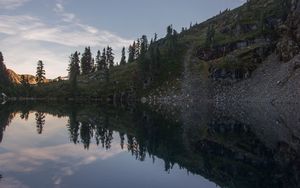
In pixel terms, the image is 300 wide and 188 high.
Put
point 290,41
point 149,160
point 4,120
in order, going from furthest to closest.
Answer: point 290,41 → point 4,120 → point 149,160

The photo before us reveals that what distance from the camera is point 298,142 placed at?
161ft

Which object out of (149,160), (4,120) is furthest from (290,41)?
(149,160)

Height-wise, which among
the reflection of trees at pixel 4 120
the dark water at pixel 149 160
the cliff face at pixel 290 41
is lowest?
the dark water at pixel 149 160

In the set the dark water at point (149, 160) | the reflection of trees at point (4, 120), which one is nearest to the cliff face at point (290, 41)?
the reflection of trees at point (4, 120)

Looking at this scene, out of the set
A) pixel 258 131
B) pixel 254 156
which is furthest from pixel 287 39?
pixel 254 156

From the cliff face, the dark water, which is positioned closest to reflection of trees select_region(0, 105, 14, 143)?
the dark water

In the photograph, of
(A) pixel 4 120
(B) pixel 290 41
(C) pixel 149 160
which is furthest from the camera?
(B) pixel 290 41

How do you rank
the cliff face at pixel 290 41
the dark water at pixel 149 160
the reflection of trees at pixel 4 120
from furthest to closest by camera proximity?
the cliff face at pixel 290 41, the reflection of trees at pixel 4 120, the dark water at pixel 149 160

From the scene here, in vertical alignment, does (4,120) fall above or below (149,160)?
above

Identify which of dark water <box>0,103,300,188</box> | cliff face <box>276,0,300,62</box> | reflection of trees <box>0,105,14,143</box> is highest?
cliff face <box>276,0,300,62</box>

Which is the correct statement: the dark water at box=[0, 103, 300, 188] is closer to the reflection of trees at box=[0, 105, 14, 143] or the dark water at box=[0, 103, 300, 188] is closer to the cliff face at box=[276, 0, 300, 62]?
the reflection of trees at box=[0, 105, 14, 143]

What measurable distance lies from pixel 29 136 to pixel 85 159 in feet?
70.5

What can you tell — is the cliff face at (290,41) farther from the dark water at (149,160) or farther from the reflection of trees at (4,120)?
the dark water at (149,160)

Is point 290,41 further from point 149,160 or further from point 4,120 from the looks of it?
point 149,160
